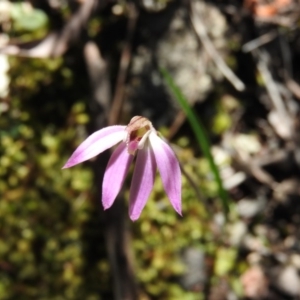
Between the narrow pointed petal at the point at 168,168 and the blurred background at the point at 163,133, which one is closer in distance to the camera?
the narrow pointed petal at the point at 168,168

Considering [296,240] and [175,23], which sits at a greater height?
[175,23]

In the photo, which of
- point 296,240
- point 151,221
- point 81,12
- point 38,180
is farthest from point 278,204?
point 81,12

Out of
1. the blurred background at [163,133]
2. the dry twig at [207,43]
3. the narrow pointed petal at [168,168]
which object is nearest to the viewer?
the narrow pointed petal at [168,168]

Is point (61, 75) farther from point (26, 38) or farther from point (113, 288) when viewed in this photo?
point (113, 288)

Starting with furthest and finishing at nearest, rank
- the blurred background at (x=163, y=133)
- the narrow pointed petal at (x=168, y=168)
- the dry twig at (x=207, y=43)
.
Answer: the dry twig at (x=207, y=43) → the blurred background at (x=163, y=133) → the narrow pointed petal at (x=168, y=168)

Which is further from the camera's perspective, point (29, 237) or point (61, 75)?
point (61, 75)

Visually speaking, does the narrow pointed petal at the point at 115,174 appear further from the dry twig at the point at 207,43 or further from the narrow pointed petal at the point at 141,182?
the dry twig at the point at 207,43

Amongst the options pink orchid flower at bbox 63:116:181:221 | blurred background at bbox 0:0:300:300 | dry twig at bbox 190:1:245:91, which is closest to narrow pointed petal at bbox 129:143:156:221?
pink orchid flower at bbox 63:116:181:221

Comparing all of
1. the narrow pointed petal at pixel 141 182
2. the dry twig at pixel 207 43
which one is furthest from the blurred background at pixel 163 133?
the narrow pointed petal at pixel 141 182

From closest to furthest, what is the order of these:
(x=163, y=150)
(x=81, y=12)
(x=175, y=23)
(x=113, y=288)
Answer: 1. (x=163, y=150)
2. (x=113, y=288)
3. (x=81, y=12)
4. (x=175, y=23)
